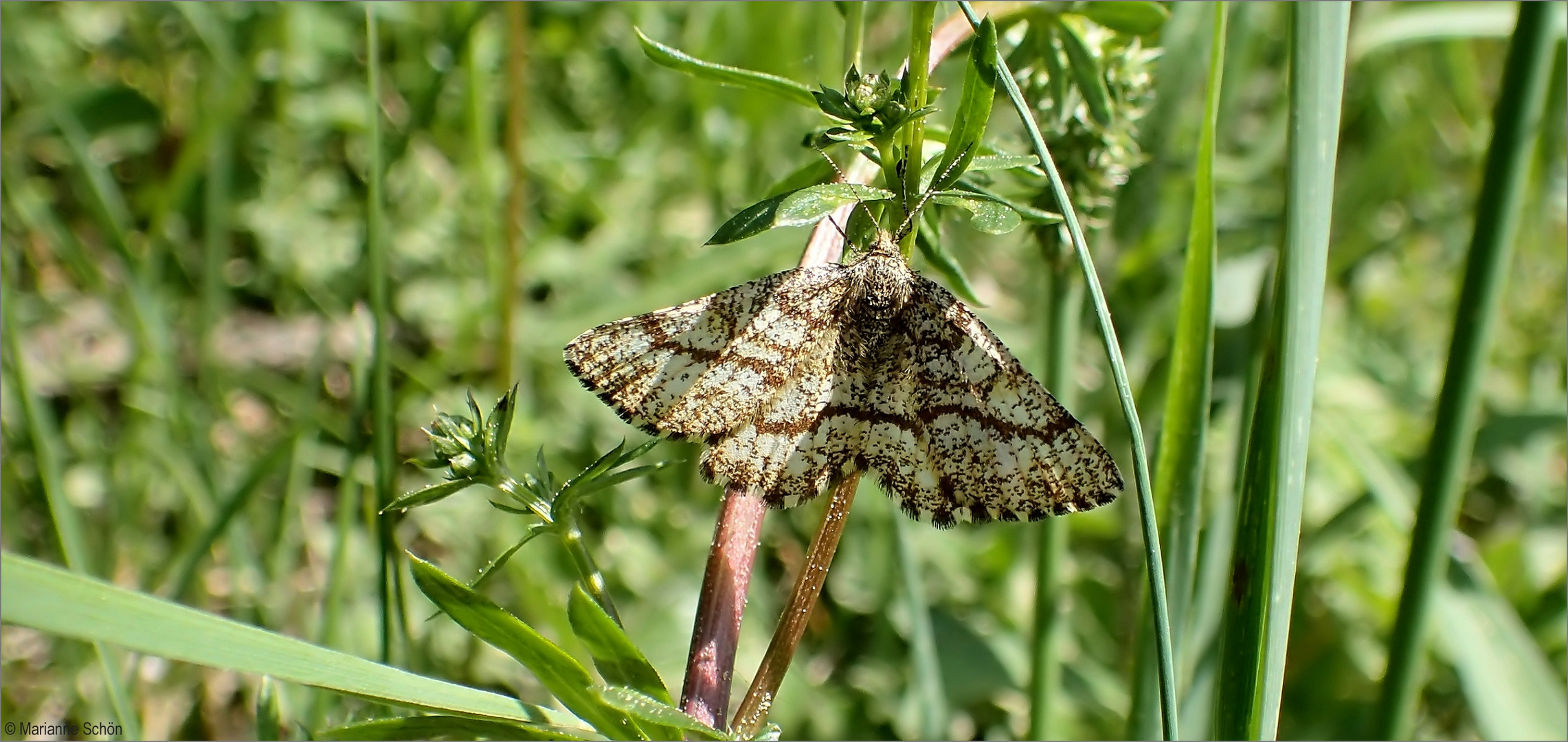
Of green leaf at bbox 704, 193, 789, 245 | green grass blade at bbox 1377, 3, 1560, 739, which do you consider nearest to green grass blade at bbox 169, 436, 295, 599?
green leaf at bbox 704, 193, 789, 245

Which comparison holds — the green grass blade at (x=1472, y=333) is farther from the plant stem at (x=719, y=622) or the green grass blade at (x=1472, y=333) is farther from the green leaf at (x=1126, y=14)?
the plant stem at (x=719, y=622)

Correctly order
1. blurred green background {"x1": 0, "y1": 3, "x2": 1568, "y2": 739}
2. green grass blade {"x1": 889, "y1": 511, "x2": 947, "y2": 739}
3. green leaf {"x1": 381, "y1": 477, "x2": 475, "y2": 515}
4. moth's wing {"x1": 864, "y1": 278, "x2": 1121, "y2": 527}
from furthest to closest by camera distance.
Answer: blurred green background {"x1": 0, "y1": 3, "x2": 1568, "y2": 739}
green grass blade {"x1": 889, "y1": 511, "x2": 947, "y2": 739}
moth's wing {"x1": 864, "y1": 278, "x2": 1121, "y2": 527}
green leaf {"x1": 381, "y1": 477, "x2": 475, "y2": 515}

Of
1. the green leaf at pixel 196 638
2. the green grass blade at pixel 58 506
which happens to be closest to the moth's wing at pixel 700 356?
the green leaf at pixel 196 638

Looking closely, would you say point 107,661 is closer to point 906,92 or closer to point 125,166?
point 906,92

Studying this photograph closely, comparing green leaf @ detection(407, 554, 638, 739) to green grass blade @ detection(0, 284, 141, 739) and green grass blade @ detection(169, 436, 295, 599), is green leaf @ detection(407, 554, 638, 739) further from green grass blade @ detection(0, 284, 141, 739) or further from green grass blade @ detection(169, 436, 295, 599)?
green grass blade @ detection(169, 436, 295, 599)

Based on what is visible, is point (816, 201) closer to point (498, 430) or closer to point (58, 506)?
point (498, 430)

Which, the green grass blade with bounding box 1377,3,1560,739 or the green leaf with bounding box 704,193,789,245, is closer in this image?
the green leaf with bounding box 704,193,789,245

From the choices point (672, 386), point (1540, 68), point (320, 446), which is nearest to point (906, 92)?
point (672, 386)
